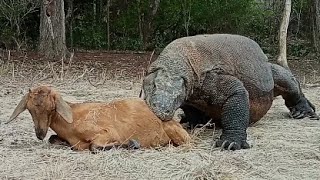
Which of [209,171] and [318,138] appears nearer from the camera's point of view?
[209,171]

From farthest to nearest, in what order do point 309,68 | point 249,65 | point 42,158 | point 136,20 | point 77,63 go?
point 136,20 → point 309,68 → point 77,63 → point 249,65 → point 42,158

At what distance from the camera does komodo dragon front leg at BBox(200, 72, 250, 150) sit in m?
6.30

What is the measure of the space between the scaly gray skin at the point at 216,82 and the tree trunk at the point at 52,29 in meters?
9.67

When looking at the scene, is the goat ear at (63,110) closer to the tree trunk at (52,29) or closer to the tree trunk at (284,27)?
the tree trunk at (284,27)

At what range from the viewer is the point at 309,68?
1817 cm

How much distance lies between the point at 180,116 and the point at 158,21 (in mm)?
15346

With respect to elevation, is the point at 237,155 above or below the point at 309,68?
above

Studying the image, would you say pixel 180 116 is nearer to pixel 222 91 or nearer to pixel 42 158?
pixel 222 91

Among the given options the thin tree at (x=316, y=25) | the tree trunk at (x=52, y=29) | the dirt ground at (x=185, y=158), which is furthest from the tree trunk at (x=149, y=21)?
the dirt ground at (x=185, y=158)

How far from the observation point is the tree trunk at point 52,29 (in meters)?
16.4

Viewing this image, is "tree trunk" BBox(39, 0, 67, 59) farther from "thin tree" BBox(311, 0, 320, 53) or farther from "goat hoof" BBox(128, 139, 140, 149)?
"goat hoof" BBox(128, 139, 140, 149)

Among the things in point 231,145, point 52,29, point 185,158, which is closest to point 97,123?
point 185,158

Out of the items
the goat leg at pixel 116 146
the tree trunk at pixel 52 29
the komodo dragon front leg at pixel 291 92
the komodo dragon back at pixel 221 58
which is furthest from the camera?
the tree trunk at pixel 52 29

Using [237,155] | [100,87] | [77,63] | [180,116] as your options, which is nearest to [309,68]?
[77,63]
